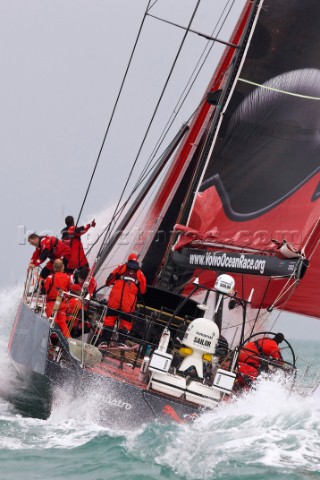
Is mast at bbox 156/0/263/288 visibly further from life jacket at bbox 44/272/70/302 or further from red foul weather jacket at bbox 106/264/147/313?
life jacket at bbox 44/272/70/302

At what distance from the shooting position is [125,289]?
10.7 m

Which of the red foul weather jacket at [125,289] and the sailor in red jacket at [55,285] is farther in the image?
the sailor in red jacket at [55,285]

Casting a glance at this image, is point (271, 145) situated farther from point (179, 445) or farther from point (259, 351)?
point (179, 445)

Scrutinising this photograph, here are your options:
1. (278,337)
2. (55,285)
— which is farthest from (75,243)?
(278,337)

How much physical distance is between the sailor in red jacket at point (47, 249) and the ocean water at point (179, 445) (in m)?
2.50

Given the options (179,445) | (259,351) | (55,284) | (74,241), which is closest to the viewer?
(179,445)

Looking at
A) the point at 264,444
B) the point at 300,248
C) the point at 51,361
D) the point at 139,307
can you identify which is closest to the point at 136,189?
the point at 139,307

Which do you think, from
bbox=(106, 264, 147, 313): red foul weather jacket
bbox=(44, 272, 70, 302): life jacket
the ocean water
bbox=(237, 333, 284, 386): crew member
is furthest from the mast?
the ocean water

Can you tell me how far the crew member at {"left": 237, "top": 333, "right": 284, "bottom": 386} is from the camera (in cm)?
1031

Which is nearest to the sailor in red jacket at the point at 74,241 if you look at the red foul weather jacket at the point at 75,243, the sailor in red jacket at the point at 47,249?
the red foul weather jacket at the point at 75,243

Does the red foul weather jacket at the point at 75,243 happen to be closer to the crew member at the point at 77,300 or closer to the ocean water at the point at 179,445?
the crew member at the point at 77,300

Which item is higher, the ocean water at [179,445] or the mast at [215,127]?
the mast at [215,127]

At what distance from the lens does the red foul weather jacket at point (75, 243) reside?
1262 cm

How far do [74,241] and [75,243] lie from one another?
0.08 ft
